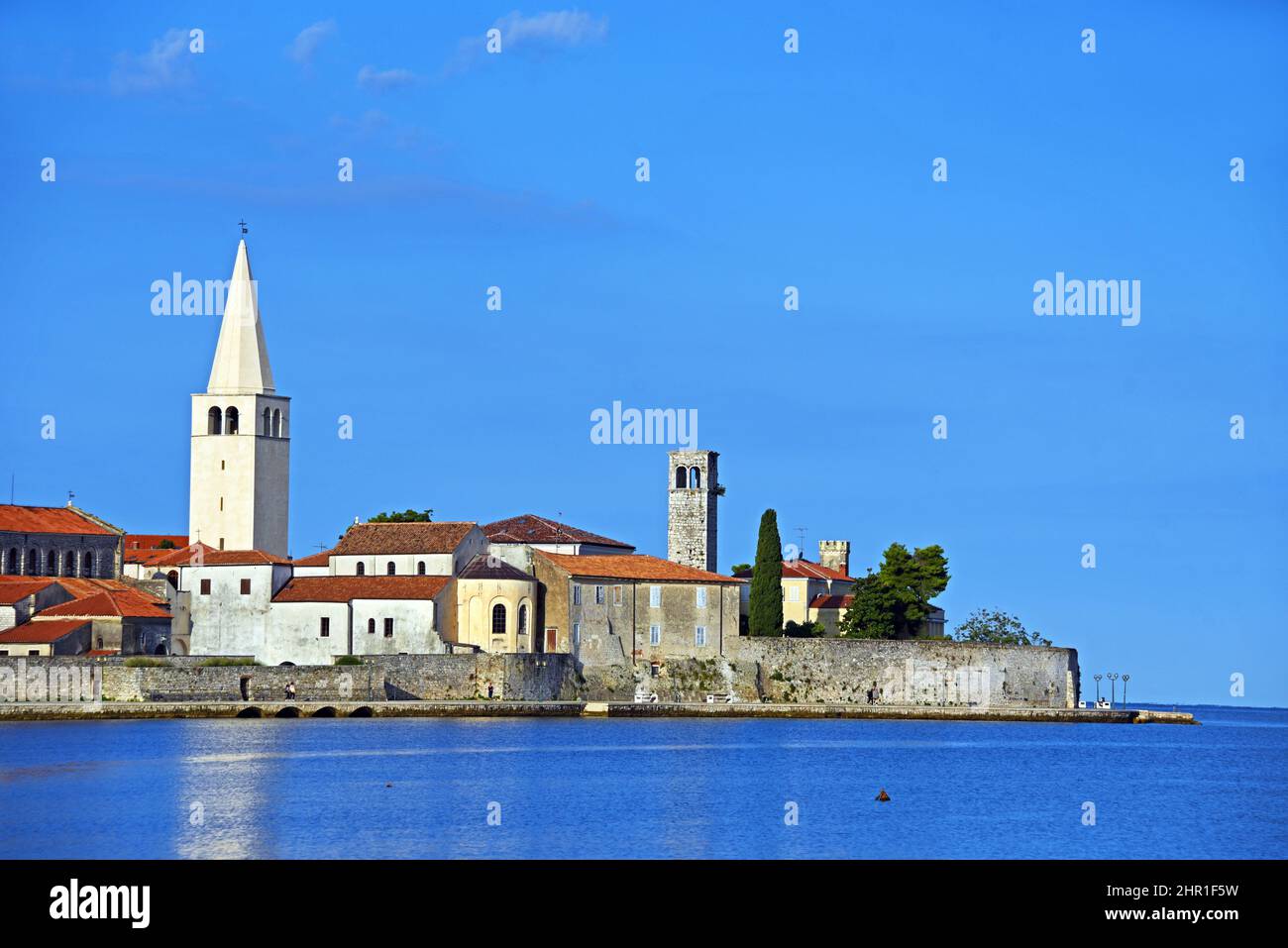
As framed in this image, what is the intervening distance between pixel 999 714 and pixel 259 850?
4054 centimetres

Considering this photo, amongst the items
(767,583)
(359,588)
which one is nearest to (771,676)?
(767,583)

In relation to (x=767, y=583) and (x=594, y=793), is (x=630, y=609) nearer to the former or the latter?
(x=767, y=583)

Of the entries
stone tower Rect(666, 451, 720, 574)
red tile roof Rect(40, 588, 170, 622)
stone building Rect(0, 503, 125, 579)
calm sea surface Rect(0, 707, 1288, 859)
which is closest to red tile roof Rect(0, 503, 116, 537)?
stone building Rect(0, 503, 125, 579)

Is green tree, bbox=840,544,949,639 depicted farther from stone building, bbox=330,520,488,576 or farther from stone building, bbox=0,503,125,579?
stone building, bbox=0,503,125,579

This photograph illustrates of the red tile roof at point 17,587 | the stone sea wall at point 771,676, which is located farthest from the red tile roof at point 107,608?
the stone sea wall at point 771,676

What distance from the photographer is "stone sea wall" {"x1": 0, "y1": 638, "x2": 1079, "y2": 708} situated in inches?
2367

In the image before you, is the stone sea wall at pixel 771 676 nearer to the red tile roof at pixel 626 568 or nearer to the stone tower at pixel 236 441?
the red tile roof at pixel 626 568

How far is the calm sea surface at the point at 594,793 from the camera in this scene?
3180cm

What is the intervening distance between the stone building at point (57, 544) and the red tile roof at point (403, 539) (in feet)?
30.8

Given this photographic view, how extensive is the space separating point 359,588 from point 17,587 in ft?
35.2

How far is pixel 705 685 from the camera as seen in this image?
66375 mm

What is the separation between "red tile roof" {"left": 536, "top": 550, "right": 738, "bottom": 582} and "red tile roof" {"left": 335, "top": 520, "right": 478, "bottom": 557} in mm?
3011
